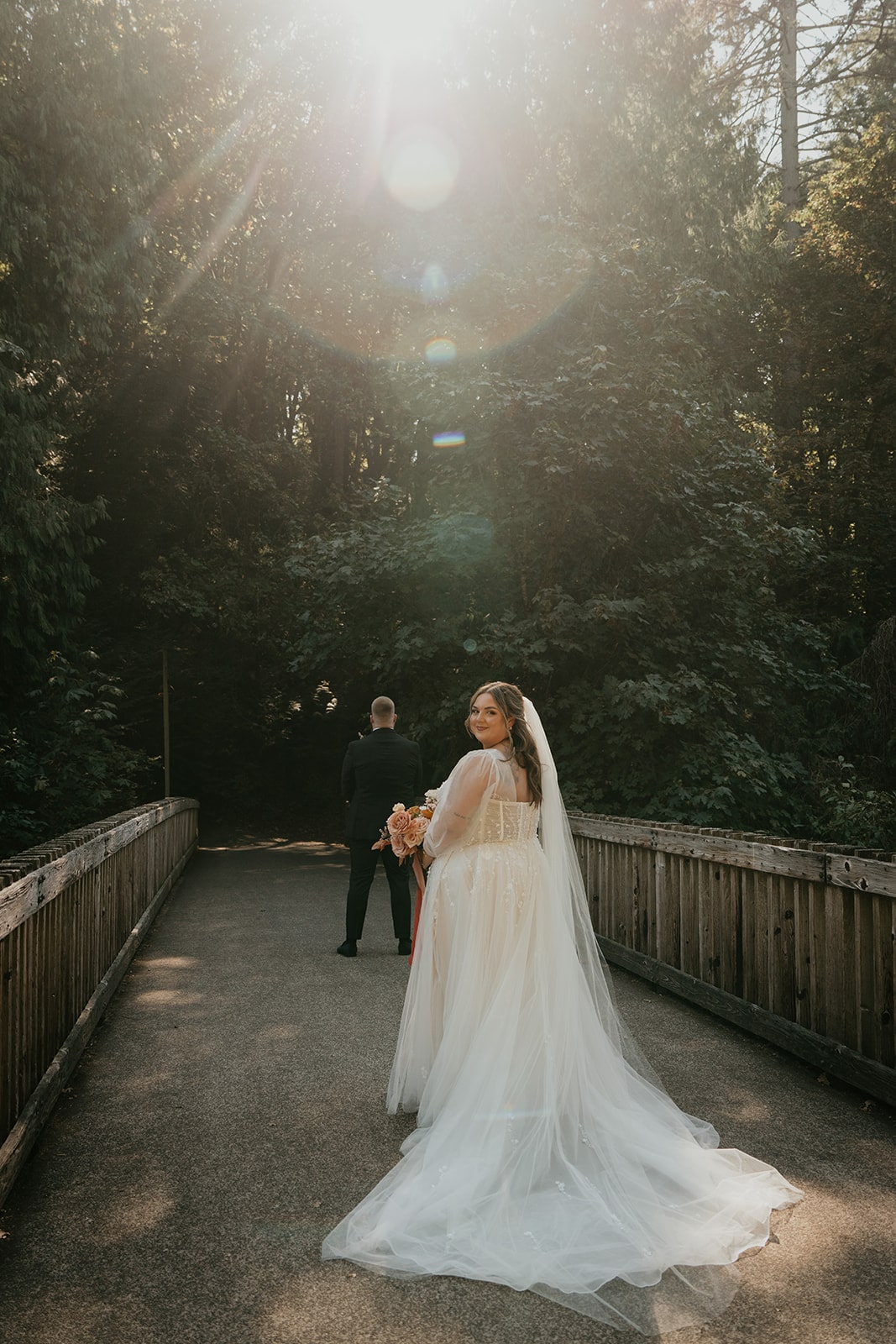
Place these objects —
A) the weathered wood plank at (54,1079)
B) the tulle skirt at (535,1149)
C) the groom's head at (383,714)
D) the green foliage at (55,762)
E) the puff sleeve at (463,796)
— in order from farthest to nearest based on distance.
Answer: the green foliage at (55,762) < the groom's head at (383,714) < the puff sleeve at (463,796) < the weathered wood plank at (54,1079) < the tulle skirt at (535,1149)

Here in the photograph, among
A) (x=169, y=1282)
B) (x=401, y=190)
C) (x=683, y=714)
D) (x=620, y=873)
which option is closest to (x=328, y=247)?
(x=401, y=190)

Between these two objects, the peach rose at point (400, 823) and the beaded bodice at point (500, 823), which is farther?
the peach rose at point (400, 823)

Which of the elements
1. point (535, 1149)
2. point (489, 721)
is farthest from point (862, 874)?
point (535, 1149)

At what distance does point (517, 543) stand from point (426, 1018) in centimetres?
1024

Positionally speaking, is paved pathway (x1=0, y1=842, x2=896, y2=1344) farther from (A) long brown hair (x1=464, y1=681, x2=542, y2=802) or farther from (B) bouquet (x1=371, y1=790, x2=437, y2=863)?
(A) long brown hair (x1=464, y1=681, x2=542, y2=802)

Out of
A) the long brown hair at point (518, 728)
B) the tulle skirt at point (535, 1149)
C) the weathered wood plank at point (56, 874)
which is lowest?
the tulle skirt at point (535, 1149)

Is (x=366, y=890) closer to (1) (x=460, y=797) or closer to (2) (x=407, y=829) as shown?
→ (2) (x=407, y=829)

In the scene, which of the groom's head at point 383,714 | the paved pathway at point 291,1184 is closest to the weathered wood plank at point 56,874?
the paved pathway at point 291,1184

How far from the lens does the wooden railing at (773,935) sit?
5309 millimetres

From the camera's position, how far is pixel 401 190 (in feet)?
73.9

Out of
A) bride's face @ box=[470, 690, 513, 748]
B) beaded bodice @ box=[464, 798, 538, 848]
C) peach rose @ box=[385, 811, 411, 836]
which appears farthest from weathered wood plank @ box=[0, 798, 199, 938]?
bride's face @ box=[470, 690, 513, 748]

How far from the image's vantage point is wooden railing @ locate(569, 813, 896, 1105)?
531 centimetres

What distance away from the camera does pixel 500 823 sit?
534 cm

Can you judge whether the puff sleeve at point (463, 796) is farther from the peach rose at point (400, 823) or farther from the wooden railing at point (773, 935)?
the wooden railing at point (773, 935)
